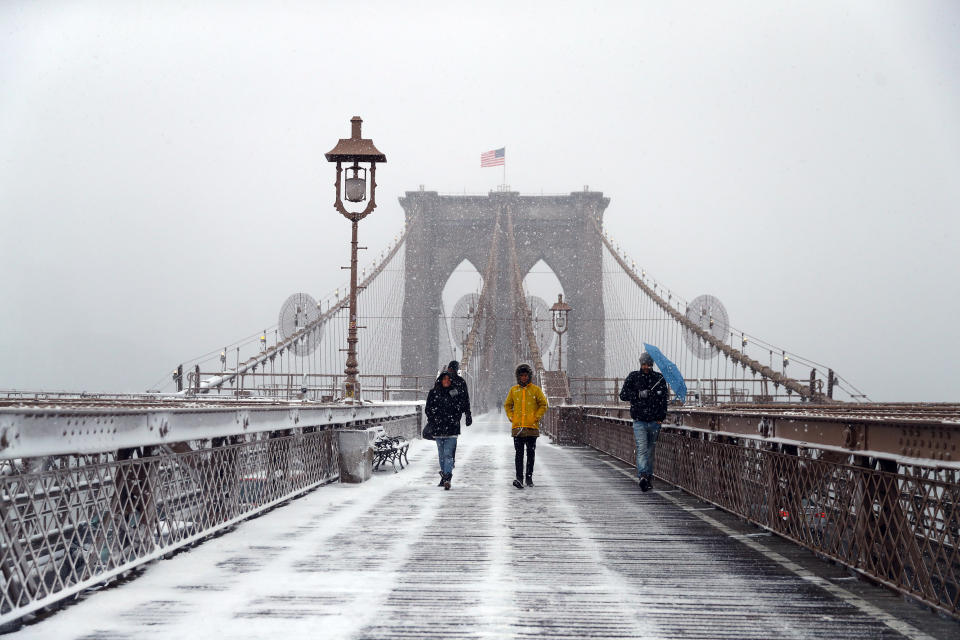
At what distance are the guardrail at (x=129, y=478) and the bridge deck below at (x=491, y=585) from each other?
19cm

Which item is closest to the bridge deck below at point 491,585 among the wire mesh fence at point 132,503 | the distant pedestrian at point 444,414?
the wire mesh fence at point 132,503

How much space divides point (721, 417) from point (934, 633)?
431cm

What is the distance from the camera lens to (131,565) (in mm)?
5039

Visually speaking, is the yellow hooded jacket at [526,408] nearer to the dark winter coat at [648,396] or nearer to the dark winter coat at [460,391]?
the dark winter coat at [460,391]

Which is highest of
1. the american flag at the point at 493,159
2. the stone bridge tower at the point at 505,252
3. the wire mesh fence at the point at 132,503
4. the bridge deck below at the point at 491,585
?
the american flag at the point at 493,159

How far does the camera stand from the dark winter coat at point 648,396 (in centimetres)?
998

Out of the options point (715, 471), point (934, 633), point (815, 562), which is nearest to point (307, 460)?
point (715, 471)

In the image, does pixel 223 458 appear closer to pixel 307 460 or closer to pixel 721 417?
pixel 307 460

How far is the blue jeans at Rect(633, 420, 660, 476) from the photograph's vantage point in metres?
10.1

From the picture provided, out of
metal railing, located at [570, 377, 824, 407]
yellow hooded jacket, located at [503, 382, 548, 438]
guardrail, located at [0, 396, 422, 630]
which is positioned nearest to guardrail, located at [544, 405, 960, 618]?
yellow hooded jacket, located at [503, 382, 548, 438]

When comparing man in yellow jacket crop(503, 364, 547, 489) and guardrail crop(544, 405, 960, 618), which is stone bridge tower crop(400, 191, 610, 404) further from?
guardrail crop(544, 405, 960, 618)

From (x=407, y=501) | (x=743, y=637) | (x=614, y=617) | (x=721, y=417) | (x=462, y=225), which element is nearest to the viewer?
(x=743, y=637)

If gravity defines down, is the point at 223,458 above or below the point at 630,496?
above

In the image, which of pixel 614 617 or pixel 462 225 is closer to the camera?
pixel 614 617
